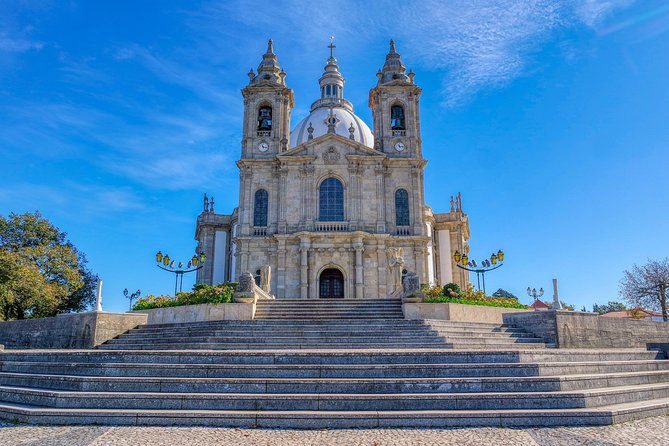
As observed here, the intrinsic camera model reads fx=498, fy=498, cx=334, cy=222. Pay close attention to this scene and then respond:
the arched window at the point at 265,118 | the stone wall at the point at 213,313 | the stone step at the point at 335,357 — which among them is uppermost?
the arched window at the point at 265,118

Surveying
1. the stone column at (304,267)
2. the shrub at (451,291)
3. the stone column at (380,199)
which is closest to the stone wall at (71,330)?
the shrub at (451,291)

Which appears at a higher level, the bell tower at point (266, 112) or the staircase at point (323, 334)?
the bell tower at point (266, 112)

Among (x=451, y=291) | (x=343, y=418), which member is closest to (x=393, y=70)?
(x=451, y=291)

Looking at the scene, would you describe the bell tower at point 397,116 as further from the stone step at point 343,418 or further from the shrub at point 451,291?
the stone step at point 343,418

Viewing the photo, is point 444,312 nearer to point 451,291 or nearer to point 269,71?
point 451,291

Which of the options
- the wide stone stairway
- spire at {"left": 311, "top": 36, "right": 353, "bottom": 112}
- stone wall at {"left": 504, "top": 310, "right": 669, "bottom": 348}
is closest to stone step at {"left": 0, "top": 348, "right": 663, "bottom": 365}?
the wide stone stairway

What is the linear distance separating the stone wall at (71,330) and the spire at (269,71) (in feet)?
75.0

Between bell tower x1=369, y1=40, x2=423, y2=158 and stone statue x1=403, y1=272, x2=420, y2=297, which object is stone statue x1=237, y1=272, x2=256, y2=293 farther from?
bell tower x1=369, y1=40, x2=423, y2=158

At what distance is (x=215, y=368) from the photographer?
9.13 m

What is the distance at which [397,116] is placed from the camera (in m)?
35.2

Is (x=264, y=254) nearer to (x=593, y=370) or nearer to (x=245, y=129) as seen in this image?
(x=245, y=129)

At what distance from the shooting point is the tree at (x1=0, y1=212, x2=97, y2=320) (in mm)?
25406

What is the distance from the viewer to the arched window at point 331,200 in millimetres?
32094

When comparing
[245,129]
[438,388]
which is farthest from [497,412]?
[245,129]
